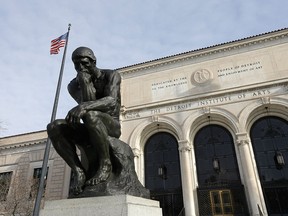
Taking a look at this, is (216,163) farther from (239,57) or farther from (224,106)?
(239,57)

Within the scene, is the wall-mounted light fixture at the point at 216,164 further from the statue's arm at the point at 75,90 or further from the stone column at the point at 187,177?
the statue's arm at the point at 75,90

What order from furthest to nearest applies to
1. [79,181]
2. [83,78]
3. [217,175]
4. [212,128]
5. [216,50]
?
[216,50] < [212,128] < [217,175] < [83,78] < [79,181]

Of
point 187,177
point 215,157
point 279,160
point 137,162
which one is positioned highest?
point 137,162

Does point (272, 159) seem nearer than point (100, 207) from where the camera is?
No

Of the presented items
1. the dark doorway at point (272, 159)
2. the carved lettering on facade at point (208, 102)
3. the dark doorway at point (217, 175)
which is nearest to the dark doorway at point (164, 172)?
the dark doorway at point (217, 175)

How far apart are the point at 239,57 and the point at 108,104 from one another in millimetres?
18912

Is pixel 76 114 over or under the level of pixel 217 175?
under

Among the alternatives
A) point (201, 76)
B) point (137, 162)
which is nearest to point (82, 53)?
point (137, 162)

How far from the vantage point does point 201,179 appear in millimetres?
17766

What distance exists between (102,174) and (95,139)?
19.8 inches

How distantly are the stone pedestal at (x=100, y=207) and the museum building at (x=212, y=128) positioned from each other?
14367mm

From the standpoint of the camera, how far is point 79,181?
3.52 m

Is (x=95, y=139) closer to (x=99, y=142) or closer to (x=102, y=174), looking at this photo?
(x=99, y=142)

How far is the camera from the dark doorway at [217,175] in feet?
53.1
